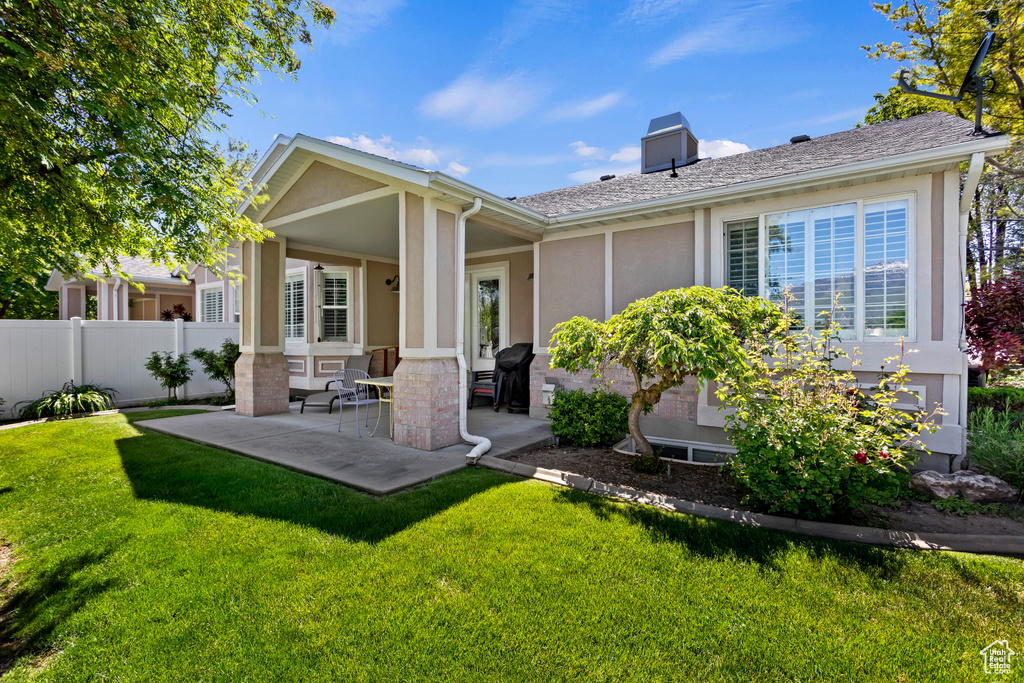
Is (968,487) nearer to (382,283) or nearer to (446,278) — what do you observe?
(446,278)

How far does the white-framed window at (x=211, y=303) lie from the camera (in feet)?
43.1

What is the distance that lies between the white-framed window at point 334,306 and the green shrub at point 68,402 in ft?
13.7

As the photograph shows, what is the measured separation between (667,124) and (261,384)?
9753 mm

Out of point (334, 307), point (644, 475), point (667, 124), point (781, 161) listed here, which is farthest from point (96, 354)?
point (781, 161)

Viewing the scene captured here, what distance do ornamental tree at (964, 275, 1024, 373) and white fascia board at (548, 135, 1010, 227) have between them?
154cm

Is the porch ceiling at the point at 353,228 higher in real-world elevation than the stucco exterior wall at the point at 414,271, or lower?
higher

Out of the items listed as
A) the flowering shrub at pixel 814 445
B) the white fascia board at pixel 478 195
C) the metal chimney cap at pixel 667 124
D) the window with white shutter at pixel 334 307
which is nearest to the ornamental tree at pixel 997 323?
the flowering shrub at pixel 814 445

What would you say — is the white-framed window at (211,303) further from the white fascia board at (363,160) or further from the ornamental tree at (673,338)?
the ornamental tree at (673,338)

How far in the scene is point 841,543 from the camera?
3.20 meters

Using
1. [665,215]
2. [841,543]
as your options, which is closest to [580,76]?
[665,215]

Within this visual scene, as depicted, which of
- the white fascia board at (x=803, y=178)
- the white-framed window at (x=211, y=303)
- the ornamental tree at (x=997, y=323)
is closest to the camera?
the white fascia board at (x=803, y=178)

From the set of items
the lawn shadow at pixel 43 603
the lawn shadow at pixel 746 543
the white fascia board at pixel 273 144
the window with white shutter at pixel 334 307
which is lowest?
the lawn shadow at pixel 43 603

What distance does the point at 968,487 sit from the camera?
3.98m

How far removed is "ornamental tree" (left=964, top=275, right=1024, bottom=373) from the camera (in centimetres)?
454
